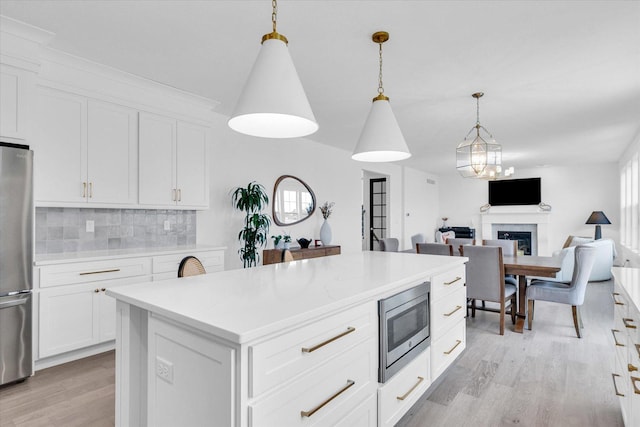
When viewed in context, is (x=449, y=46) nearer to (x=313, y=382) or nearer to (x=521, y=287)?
(x=313, y=382)

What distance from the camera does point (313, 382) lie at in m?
1.23

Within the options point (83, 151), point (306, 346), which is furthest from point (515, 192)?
point (306, 346)

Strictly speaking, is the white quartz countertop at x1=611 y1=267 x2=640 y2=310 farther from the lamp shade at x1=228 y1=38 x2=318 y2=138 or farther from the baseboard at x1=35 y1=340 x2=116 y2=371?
the baseboard at x1=35 y1=340 x2=116 y2=371

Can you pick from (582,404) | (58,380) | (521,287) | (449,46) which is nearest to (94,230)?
(58,380)

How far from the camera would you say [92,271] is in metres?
2.86

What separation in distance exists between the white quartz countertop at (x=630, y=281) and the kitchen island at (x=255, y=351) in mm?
923

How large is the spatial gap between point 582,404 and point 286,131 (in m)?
2.53

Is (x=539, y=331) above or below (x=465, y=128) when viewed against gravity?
below

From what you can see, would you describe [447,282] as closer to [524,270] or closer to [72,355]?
[524,270]

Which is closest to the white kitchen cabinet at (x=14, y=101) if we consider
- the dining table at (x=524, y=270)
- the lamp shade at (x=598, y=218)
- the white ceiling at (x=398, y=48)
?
the white ceiling at (x=398, y=48)

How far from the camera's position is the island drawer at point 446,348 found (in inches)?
83.7

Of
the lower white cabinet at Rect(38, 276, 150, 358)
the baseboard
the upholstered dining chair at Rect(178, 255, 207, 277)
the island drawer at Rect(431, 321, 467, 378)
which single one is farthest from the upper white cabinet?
the island drawer at Rect(431, 321, 467, 378)

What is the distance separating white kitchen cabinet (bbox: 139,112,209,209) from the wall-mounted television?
8.41 metres

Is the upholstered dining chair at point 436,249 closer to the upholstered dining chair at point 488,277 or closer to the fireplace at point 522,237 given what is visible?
the upholstered dining chair at point 488,277
